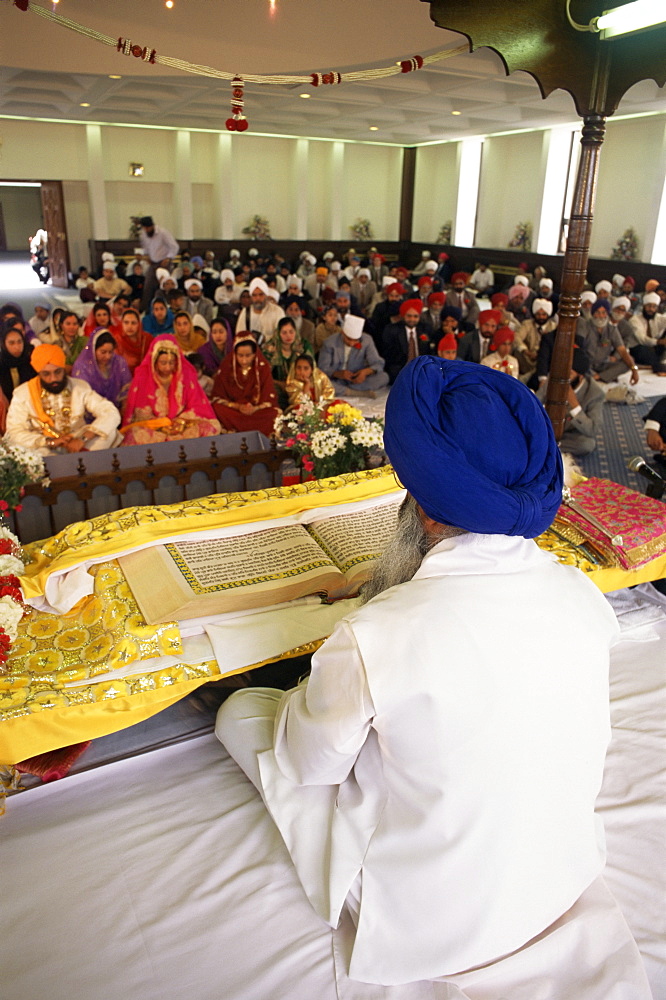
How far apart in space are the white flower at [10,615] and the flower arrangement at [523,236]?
623 inches

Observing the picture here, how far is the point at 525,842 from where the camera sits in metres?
1.34

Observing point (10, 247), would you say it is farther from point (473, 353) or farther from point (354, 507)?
point (354, 507)

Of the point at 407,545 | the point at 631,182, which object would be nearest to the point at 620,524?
the point at 407,545

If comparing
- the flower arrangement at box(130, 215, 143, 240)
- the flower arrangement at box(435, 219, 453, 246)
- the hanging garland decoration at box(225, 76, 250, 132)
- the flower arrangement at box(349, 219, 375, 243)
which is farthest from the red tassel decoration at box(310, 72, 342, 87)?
the flower arrangement at box(349, 219, 375, 243)

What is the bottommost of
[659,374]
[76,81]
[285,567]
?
[659,374]

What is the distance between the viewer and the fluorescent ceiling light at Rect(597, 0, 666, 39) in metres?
2.71

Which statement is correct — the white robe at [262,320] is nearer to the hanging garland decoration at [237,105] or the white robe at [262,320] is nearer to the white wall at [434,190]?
the hanging garland decoration at [237,105]

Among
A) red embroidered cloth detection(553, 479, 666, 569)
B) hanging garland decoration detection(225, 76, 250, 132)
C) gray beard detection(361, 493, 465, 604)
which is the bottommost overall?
red embroidered cloth detection(553, 479, 666, 569)

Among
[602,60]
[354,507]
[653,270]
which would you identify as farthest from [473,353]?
[653,270]

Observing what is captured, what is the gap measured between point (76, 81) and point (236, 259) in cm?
587

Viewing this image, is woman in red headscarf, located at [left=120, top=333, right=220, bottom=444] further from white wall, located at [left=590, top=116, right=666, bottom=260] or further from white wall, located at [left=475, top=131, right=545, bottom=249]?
white wall, located at [left=475, top=131, right=545, bottom=249]

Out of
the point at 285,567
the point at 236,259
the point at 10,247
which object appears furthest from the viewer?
the point at 10,247

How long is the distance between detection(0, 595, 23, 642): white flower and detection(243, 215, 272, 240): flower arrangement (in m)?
17.2

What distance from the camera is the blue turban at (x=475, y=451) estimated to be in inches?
49.0
